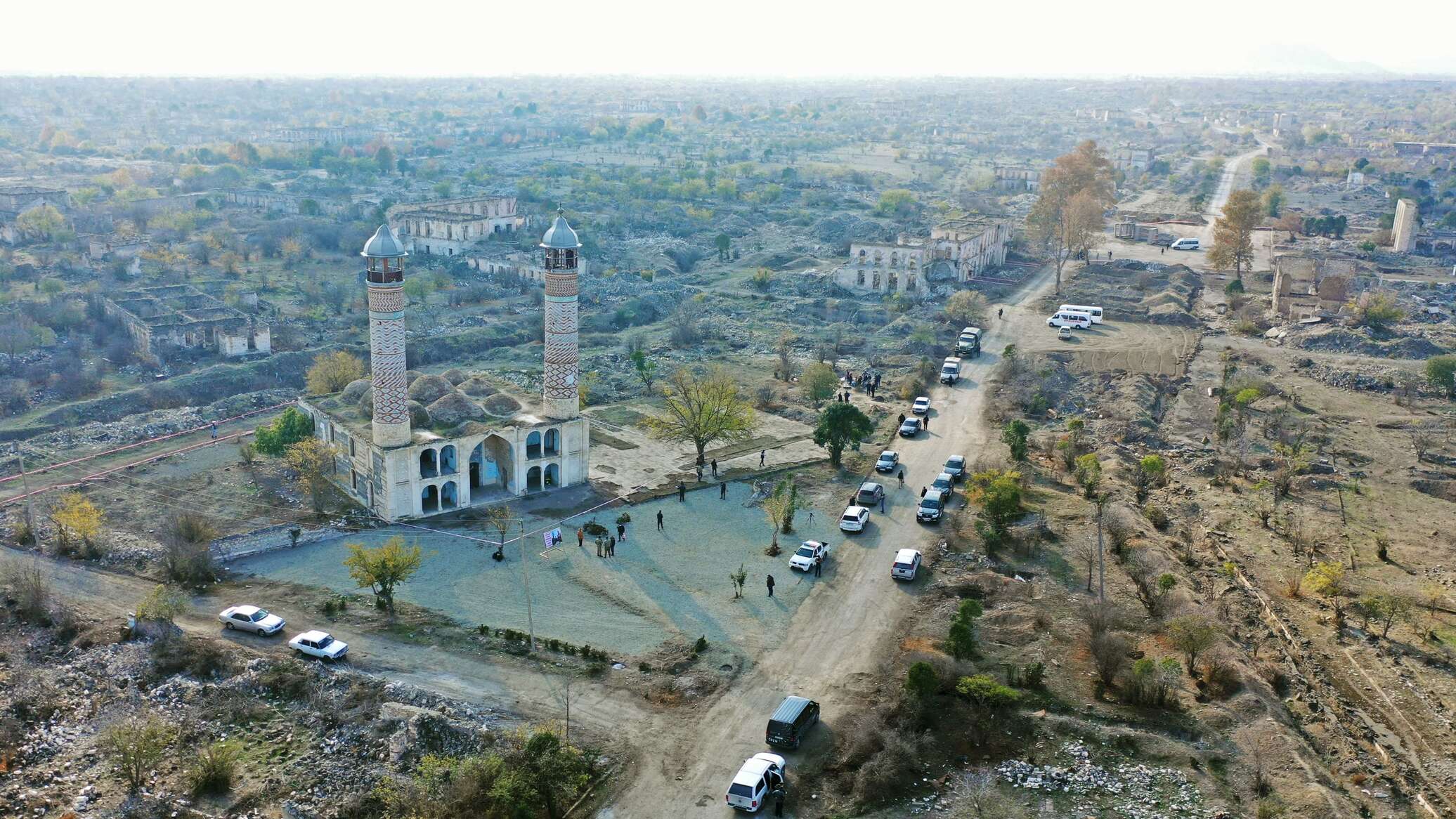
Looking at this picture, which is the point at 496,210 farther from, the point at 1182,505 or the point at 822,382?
the point at 1182,505

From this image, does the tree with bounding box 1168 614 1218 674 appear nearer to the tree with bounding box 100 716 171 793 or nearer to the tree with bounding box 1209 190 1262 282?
the tree with bounding box 100 716 171 793

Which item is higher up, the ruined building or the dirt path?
the ruined building

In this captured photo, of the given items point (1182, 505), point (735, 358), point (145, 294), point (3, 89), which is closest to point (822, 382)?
point (735, 358)

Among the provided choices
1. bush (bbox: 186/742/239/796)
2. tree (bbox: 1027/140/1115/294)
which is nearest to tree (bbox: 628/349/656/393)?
bush (bbox: 186/742/239/796)

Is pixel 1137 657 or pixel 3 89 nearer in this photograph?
pixel 1137 657

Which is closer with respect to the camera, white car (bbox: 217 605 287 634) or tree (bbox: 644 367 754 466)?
white car (bbox: 217 605 287 634)

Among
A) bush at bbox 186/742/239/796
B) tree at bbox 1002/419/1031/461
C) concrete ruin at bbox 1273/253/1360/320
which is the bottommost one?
bush at bbox 186/742/239/796

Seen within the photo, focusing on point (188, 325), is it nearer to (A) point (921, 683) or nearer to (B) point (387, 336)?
(B) point (387, 336)
